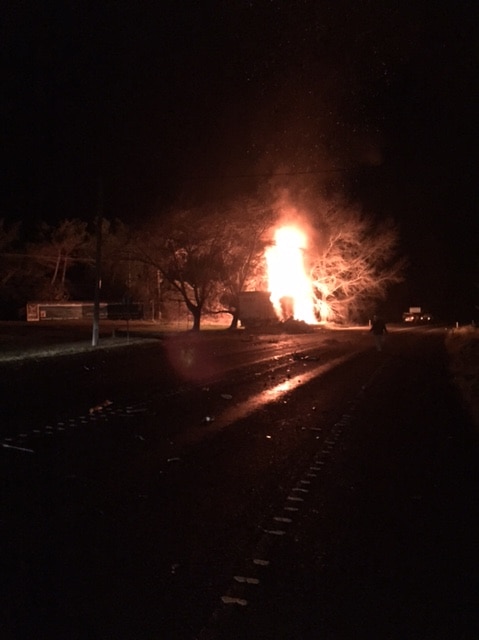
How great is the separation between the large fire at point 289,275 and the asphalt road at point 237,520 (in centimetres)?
3753

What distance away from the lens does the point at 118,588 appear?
13.4 ft

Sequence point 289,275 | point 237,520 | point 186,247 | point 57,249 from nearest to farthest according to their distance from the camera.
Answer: point 237,520 → point 186,247 → point 289,275 → point 57,249

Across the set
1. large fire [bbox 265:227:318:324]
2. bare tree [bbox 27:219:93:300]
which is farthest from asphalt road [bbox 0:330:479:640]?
bare tree [bbox 27:219:93:300]

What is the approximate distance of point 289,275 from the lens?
52219 millimetres

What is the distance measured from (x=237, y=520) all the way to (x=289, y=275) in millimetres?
47233

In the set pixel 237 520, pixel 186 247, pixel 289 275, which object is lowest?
pixel 237 520

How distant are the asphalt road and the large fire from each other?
37.5m

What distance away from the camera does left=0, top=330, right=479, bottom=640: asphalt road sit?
3771 millimetres

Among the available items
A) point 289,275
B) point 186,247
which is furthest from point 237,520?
point 289,275

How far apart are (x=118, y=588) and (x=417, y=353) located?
23.7 meters

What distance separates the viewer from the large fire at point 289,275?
49.1 meters

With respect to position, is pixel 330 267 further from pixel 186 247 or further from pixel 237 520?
pixel 237 520

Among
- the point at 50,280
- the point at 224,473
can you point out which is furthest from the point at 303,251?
the point at 224,473

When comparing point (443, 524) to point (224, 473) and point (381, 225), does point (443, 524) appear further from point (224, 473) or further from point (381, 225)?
point (381, 225)
